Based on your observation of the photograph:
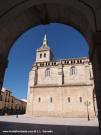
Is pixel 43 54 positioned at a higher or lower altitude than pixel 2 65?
higher

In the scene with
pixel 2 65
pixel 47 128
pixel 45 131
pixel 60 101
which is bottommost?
pixel 47 128

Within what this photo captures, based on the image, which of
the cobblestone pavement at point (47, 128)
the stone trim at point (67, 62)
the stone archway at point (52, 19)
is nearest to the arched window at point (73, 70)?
the stone trim at point (67, 62)

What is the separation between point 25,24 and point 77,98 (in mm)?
28241

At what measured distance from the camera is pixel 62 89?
33844 mm

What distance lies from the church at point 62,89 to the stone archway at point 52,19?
27046 mm

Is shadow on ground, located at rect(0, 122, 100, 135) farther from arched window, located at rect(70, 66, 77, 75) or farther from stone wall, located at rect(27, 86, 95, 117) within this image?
arched window, located at rect(70, 66, 77, 75)

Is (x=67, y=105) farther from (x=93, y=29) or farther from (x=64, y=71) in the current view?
(x=93, y=29)

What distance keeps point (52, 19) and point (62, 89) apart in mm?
28398

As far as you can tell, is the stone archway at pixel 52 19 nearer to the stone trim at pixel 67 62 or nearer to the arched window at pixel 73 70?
the arched window at pixel 73 70

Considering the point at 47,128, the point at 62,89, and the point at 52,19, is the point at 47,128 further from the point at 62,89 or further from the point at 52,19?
the point at 62,89

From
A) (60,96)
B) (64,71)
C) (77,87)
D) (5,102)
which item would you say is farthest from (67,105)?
(5,102)

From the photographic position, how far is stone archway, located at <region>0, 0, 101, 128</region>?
4465 millimetres

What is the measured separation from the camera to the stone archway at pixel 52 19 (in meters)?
4.46

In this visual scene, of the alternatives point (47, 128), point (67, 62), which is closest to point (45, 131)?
point (47, 128)
